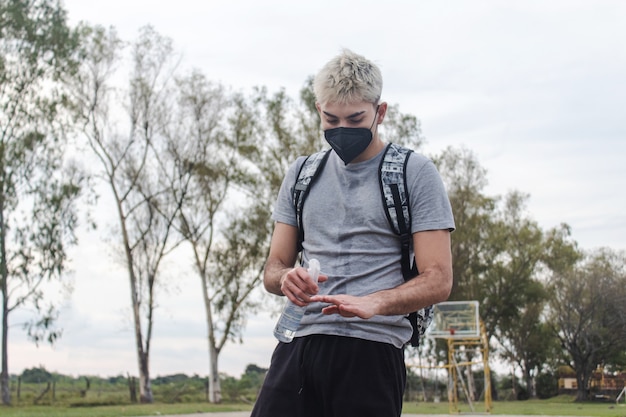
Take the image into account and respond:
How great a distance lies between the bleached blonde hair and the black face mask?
0.10 metres

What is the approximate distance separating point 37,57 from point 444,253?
1409 inches

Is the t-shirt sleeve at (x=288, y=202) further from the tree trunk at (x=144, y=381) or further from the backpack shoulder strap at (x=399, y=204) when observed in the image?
the tree trunk at (x=144, y=381)

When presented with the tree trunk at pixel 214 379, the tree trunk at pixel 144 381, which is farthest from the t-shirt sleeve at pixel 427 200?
the tree trunk at pixel 214 379

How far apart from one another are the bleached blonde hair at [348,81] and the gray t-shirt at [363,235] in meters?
0.23

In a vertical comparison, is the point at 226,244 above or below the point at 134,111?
below

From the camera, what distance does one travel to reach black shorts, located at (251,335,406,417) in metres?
2.88

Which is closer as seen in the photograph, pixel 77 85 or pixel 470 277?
pixel 77 85

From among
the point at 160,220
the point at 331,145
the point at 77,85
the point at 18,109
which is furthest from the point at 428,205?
the point at 160,220

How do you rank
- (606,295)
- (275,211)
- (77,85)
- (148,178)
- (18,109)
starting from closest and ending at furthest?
(275,211)
(18,109)
(77,85)
(148,178)
(606,295)

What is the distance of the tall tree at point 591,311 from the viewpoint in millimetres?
51000

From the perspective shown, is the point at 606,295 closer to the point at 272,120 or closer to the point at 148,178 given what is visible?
the point at 272,120

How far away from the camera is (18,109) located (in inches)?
1409

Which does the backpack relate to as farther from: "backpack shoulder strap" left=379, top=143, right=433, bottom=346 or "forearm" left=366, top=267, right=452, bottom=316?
"forearm" left=366, top=267, right=452, bottom=316

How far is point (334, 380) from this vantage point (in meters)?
2.91
